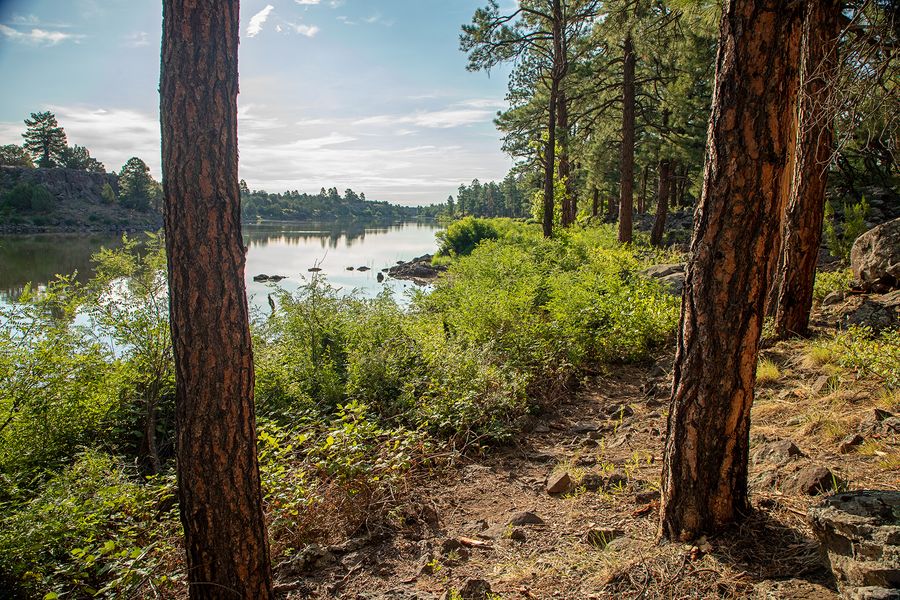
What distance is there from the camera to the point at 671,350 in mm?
6660

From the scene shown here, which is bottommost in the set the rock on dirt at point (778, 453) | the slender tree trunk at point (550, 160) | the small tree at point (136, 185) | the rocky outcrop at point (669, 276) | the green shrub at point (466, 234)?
the rock on dirt at point (778, 453)

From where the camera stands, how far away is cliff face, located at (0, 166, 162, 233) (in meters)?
61.0

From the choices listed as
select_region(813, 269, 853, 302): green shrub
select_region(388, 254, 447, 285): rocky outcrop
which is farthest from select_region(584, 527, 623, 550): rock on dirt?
select_region(388, 254, 447, 285): rocky outcrop

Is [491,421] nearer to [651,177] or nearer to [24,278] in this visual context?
[24,278]

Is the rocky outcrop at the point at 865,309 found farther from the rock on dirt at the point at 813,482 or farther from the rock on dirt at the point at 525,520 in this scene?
the rock on dirt at the point at 525,520

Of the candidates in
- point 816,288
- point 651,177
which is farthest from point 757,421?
point 651,177

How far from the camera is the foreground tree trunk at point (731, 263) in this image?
2332 mm

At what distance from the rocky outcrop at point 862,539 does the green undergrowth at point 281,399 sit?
2845mm

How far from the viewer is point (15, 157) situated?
82125 millimetres

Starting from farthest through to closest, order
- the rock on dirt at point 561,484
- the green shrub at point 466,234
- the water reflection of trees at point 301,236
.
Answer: the water reflection of trees at point 301,236
the green shrub at point 466,234
the rock on dirt at point 561,484

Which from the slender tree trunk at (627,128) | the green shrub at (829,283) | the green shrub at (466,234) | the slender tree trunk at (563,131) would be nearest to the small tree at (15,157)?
the green shrub at (466,234)

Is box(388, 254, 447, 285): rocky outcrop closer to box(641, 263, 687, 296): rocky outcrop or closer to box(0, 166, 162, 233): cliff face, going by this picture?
box(641, 263, 687, 296): rocky outcrop

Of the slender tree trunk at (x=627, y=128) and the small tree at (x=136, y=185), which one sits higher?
the small tree at (x=136, y=185)

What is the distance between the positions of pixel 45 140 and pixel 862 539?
107 metres
